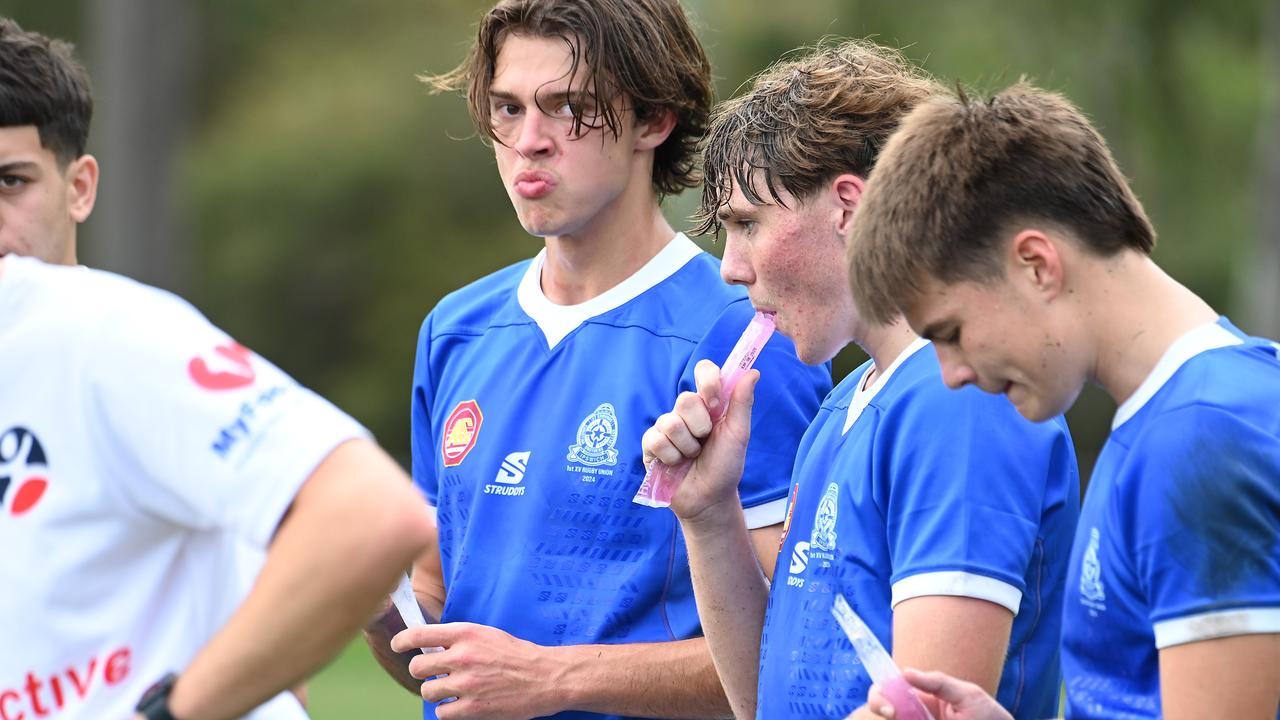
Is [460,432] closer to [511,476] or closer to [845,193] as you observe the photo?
[511,476]

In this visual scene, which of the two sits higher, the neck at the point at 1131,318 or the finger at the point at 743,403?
the neck at the point at 1131,318

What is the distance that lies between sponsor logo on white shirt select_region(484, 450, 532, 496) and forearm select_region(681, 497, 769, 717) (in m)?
0.48

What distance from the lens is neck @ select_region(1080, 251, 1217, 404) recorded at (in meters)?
2.46

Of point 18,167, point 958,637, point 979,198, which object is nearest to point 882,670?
point 958,637

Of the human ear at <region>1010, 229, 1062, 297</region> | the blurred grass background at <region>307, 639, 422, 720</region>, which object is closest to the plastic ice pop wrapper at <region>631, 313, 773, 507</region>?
the human ear at <region>1010, 229, 1062, 297</region>

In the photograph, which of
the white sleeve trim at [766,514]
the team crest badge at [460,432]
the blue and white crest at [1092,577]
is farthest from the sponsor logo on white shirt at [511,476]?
the blue and white crest at [1092,577]

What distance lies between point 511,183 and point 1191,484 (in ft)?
6.20

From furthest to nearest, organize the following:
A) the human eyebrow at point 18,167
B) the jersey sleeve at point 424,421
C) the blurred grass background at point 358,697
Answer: the blurred grass background at point 358,697 → the jersey sleeve at point 424,421 → the human eyebrow at point 18,167

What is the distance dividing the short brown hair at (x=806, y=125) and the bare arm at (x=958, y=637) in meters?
0.93

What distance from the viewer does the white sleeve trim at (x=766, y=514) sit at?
3.44 metres

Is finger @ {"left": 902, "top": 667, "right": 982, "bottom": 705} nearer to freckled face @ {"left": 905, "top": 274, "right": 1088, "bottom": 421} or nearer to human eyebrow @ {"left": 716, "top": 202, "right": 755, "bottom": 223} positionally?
freckled face @ {"left": 905, "top": 274, "right": 1088, "bottom": 421}

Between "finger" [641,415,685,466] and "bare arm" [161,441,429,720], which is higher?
"bare arm" [161,441,429,720]

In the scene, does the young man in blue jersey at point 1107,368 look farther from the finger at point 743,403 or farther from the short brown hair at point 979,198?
the finger at point 743,403

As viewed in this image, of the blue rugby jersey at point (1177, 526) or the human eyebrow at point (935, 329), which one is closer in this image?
the blue rugby jersey at point (1177, 526)
